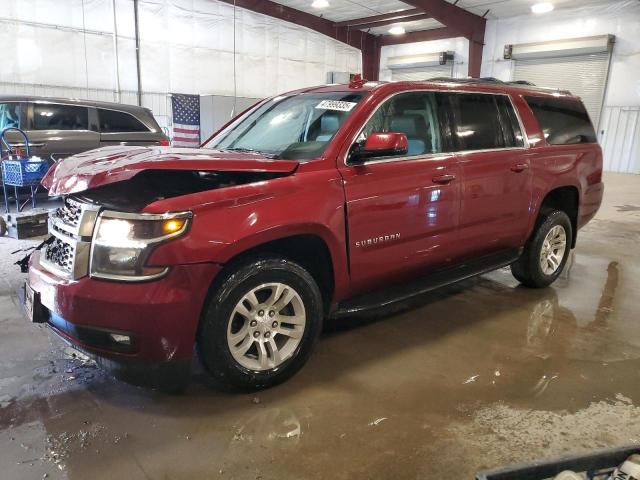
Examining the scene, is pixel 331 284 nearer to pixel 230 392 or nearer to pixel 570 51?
pixel 230 392

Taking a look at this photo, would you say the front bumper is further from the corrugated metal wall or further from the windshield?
the corrugated metal wall

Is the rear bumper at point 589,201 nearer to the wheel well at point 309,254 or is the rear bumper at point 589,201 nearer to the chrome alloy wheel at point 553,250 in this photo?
the chrome alloy wheel at point 553,250

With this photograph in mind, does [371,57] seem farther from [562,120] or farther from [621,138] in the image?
[562,120]

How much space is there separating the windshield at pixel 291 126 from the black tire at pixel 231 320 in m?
0.73

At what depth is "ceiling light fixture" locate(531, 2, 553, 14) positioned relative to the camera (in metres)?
15.3

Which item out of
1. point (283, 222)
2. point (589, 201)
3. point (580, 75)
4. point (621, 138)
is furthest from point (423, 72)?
point (283, 222)

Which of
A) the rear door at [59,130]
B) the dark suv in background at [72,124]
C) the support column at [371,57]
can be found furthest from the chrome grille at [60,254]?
the support column at [371,57]

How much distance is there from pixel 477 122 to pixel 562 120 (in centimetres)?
123

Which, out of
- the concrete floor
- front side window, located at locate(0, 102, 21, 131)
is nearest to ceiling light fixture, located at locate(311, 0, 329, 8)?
front side window, located at locate(0, 102, 21, 131)

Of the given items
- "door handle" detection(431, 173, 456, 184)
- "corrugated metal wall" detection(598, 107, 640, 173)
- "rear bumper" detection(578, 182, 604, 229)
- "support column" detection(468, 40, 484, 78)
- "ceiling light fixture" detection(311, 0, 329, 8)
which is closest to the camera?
"door handle" detection(431, 173, 456, 184)

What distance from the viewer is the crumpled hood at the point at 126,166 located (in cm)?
227

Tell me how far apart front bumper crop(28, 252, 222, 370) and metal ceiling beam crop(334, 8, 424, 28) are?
16660mm

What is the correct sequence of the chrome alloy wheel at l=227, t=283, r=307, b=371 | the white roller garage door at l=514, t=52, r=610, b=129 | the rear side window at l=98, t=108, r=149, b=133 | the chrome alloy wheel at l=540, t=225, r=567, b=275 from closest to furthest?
the chrome alloy wheel at l=227, t=283, r=307, b=371 → the chrome alloy wheel at l=540, t=225, r=567, b=275 → the rear side window at l=98, t=108, r=149, b=133 → the white roller garage door at l=514, t=52, r=610, b=129

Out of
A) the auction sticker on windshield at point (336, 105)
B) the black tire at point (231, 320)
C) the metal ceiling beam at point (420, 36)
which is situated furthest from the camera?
the metal ceiling beam at point (420, 36)
